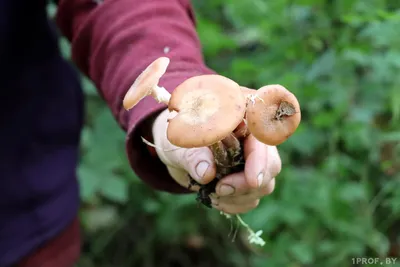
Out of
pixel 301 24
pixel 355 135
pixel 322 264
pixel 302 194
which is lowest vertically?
pixel 322 264

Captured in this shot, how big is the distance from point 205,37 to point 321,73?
0.35 meters

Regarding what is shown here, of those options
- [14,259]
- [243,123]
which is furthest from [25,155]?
[243,123]

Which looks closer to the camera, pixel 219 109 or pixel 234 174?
pixel 219 109

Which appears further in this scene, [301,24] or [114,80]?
[301,24]

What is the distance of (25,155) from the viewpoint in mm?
1052

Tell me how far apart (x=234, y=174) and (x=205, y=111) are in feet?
0.45

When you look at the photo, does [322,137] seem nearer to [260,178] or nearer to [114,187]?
[114,187]

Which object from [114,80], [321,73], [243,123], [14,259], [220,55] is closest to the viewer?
[243,123]

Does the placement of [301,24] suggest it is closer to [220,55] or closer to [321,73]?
[321,73]

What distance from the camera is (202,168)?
606mm

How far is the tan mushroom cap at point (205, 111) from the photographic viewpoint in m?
0.51

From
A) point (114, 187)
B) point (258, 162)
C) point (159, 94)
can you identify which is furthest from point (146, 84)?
point (114, 187)

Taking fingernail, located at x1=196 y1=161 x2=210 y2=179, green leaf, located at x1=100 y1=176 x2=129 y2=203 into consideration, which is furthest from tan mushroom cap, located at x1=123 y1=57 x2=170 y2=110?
green leaf, located at x1=100 y1=176 x2=129 y2=203

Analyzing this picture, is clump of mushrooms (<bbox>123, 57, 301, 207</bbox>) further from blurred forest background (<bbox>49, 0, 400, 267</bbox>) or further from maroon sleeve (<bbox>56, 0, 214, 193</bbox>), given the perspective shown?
blurred forest background (<bbox>49, 0, 400, 267</bbox>)
